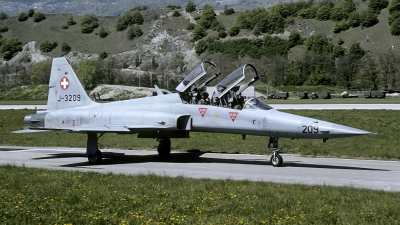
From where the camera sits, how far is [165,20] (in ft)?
603

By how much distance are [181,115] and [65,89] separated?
4922mm

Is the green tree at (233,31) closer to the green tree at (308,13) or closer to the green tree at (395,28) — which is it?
the green tree at (308,13)

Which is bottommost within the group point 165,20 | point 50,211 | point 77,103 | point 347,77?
point 50,211

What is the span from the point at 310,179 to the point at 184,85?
5779 millimetres

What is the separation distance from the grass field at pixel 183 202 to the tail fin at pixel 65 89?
272 inches

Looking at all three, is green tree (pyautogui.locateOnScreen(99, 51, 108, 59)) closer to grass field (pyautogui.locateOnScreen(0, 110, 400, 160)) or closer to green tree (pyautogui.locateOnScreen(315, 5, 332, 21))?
green tree (pyautogui.locateOnScreen(315, 5, 332, 21))

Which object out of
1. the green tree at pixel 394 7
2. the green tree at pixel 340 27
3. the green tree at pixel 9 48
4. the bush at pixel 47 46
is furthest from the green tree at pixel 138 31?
the green tree at pixel 394 7

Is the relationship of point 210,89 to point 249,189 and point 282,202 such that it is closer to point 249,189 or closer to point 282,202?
point 249,189

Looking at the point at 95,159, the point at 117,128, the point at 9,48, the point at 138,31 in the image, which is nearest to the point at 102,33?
the point at 138,31

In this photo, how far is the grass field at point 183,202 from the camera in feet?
29.4

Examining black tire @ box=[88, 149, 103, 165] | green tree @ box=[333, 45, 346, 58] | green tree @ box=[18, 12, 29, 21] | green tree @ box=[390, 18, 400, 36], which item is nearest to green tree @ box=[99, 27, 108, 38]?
green tree @ box=[18, 12, 29, 21]

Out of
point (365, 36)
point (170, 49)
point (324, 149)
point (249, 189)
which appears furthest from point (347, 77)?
point (249, 189)

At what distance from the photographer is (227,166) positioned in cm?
1680

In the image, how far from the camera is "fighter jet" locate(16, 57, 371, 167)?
629 inches
